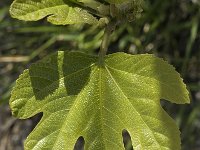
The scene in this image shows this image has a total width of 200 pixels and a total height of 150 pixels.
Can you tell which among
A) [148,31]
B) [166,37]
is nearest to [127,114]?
[148,31]

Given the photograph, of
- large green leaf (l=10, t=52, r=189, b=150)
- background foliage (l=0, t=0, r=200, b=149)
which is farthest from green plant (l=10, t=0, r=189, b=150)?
background foliage (l=0, t=0, r=200, b=149)

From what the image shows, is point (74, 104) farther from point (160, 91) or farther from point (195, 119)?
point (195, 119)

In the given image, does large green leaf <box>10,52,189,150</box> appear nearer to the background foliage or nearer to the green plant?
the green plant

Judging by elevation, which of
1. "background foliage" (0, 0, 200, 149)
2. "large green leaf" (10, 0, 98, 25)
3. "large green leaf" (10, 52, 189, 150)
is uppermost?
"background foliage" (0, 0, 200, 149)

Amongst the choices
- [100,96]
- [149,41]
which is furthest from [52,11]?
[149,41]

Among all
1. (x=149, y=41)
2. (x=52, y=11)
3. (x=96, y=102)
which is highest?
(x=149, y=41)

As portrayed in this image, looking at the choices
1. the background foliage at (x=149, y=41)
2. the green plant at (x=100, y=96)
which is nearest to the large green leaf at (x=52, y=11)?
the green plant at (x=100, y=96)

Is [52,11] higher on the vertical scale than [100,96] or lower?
higher

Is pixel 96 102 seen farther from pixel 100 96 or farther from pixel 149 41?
pixel 149 41
